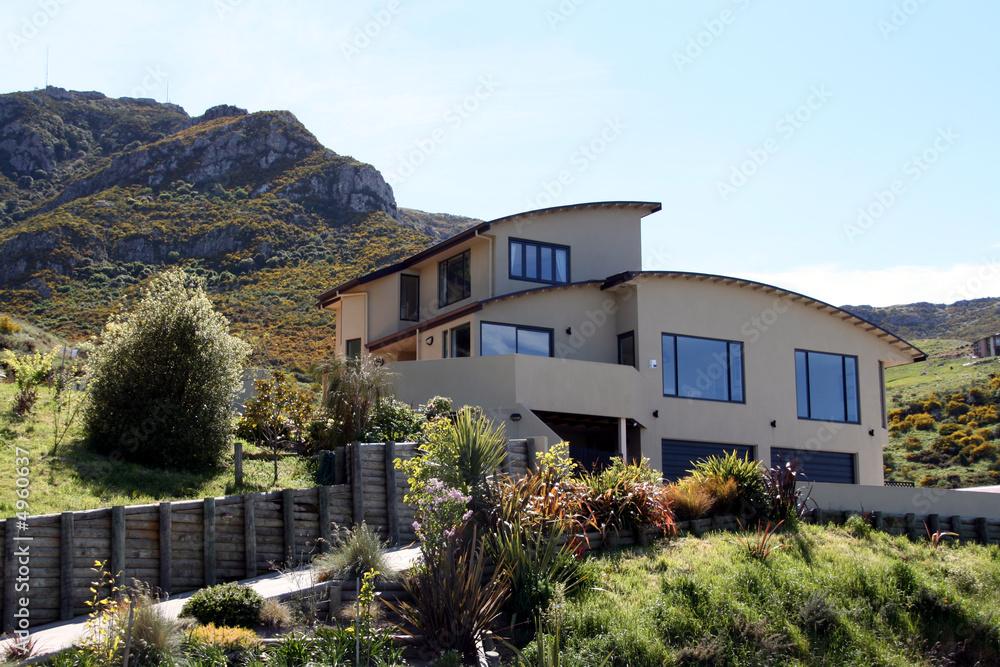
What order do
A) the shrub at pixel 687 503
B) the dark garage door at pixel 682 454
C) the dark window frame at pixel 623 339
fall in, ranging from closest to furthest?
1. the shrub at pixel 687 503
2. the dark garage door at pixel 682 454
3. the dark window frame at pixel 623 339

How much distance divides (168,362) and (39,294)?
4313 centimetres

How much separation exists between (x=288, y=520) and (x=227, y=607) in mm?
3180

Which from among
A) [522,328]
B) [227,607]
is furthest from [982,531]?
[227,607]

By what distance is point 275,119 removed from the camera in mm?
82062

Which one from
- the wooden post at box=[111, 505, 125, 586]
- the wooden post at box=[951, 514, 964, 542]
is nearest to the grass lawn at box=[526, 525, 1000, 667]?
the wooden post at box=[951, 514, 964, 542]

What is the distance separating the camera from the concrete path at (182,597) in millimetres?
10662

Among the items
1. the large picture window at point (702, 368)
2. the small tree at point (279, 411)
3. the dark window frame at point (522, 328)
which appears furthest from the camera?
the large picture window at point (702, 368)

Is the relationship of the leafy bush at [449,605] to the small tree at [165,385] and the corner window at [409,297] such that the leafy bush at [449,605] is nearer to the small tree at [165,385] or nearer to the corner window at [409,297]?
the small tree at [165,385]

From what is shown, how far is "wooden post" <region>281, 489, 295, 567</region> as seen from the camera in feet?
47.1

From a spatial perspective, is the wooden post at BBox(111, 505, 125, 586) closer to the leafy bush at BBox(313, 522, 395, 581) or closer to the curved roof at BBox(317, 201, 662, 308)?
the leafy bush at BBox(313, 522, 395, 581)

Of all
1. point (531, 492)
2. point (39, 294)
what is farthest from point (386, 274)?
point (39, 294)

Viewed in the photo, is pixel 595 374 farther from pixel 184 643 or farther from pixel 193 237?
pixel 193 237

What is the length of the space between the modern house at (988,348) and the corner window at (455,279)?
52.2 metres

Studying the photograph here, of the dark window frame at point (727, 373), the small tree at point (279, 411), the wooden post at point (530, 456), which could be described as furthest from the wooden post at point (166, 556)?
the dark window frame at point (727, 373)
